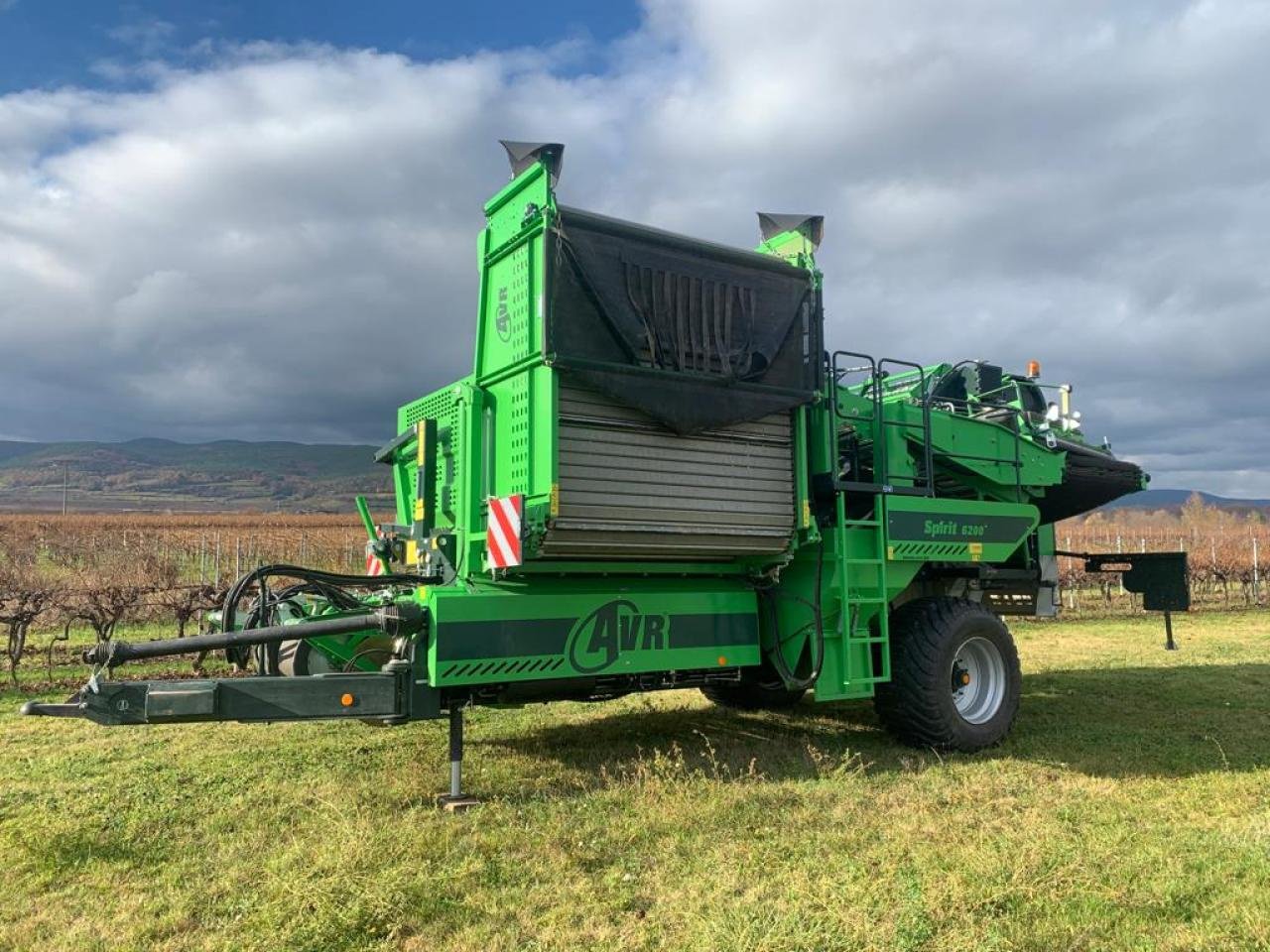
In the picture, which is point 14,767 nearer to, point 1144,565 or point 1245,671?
point 1144,565

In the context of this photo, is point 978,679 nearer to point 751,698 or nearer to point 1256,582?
point 751,698

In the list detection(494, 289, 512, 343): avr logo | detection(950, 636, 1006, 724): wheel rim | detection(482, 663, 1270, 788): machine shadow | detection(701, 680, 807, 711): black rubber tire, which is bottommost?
detection(482, 663, 1270, 788): machine shadow

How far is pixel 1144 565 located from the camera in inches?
369

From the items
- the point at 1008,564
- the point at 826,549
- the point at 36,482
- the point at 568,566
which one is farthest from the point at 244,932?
the point at 36,482

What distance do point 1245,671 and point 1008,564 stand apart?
4.94 metres

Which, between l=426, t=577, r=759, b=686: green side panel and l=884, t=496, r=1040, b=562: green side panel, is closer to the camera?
l=426, t=577, r=759, b=686: green side panel

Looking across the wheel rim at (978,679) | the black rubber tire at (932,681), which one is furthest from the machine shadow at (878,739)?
the wheel rim at (978,679)

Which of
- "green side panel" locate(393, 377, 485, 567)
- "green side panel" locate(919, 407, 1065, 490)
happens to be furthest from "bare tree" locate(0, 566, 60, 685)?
"green side panel" locate(919, 407, 1065, 490)

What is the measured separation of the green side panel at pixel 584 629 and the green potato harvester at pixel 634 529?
0.02 metres

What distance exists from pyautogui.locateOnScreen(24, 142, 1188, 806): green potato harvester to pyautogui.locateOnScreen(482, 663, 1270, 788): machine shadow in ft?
1.46

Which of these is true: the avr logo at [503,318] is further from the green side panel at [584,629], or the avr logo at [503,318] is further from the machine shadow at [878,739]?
the machine shadow at [878,739]

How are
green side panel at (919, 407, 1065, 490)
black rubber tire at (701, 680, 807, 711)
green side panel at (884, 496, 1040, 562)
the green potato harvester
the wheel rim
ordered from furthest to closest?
black rubber tire at (701, 680, 807, 711)
green side panel at (919, 407, 1065, 490)
the wheel rim
green side panel at (884, 496, 1040, 562)
the green potato harvester

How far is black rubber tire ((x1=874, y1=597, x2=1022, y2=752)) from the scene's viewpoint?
259 inches

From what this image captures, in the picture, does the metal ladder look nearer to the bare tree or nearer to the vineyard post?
the bare tree
